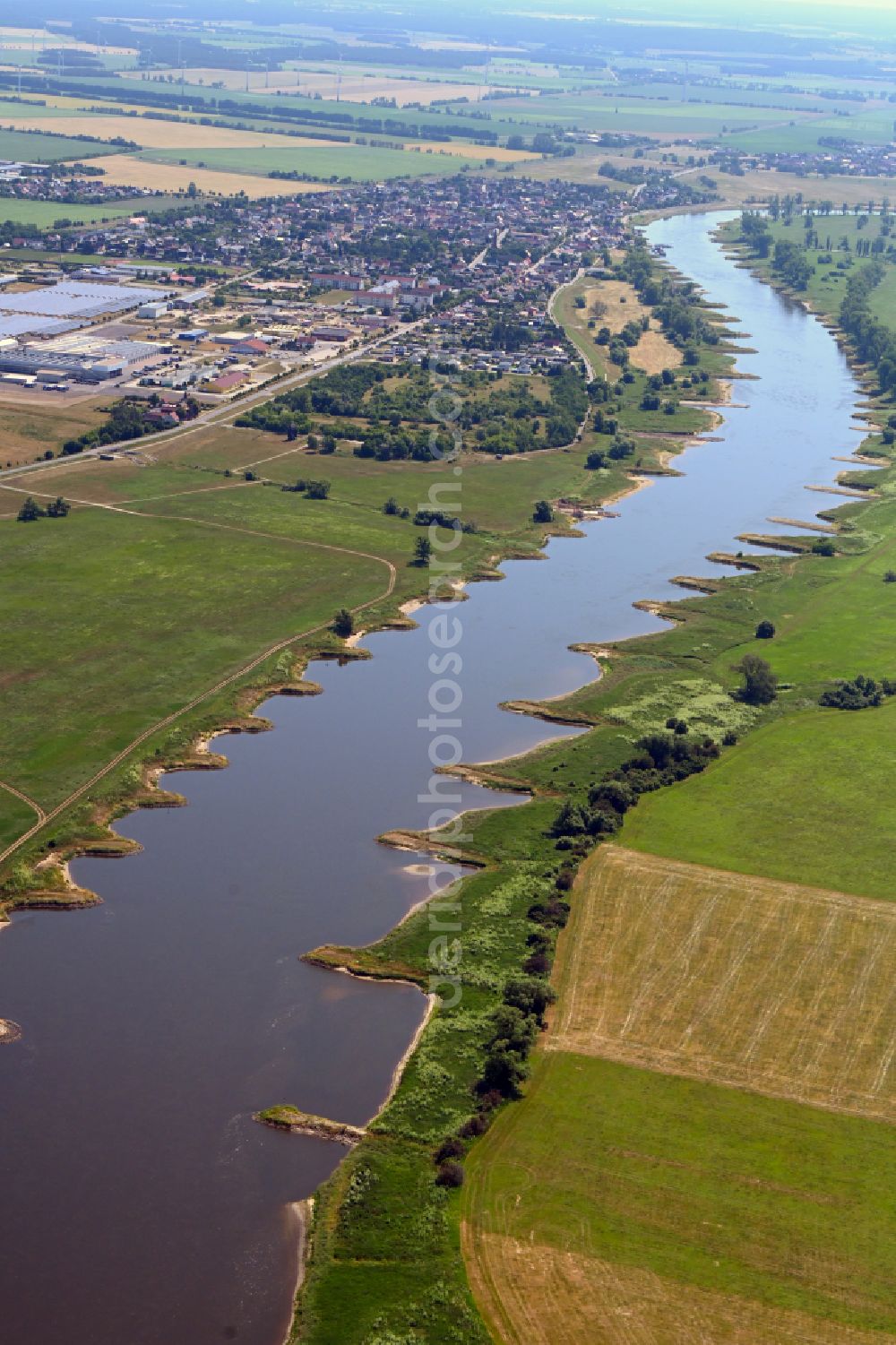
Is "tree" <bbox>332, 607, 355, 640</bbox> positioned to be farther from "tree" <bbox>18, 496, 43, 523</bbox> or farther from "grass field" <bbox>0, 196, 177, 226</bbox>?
"grass field" <bbox>0, 196, 177, 226</bbox>

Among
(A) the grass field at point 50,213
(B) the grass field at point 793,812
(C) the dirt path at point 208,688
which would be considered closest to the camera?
(B) the grass field at point 793,812

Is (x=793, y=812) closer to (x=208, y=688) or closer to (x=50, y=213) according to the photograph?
(x=208, y=688)

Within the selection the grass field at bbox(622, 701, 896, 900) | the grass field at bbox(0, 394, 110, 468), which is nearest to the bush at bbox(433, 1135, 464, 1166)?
the grass field at bbox(622, 701, 896, 900)

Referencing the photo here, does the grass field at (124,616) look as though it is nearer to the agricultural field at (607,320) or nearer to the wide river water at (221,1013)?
the wide river water at (221,1013)

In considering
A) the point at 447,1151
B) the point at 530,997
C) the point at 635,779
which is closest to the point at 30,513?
the point at 635,779

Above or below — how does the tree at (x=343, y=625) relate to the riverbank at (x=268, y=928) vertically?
above

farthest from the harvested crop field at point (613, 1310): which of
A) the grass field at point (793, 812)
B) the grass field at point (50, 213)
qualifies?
the grass field at point (50, 213)
